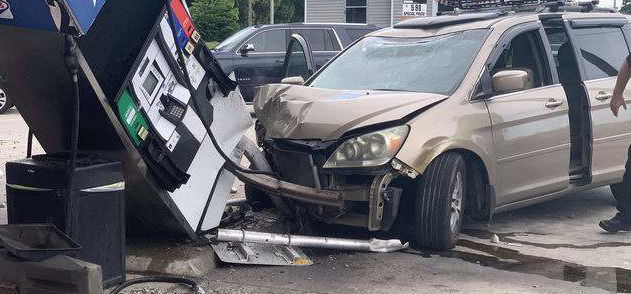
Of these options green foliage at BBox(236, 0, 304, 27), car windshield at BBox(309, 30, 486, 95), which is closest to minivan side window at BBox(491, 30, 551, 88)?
car windshield at BBox(309, 30, 486, 95)

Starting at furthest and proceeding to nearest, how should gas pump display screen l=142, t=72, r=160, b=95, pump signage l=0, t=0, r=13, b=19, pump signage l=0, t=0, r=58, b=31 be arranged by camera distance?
gas pump display screen l=142, t=72, r=160, b=95 < pump signage l=0, t=0, r=13, b=19 < pump signage l=0, t=0, r=58, b=31

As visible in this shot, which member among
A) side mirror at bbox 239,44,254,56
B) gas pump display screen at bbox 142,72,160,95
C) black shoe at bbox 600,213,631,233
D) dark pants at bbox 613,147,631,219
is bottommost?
black shoe at bbox 600,213,631,233

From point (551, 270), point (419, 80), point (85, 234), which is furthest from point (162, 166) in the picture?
point (551, 270)

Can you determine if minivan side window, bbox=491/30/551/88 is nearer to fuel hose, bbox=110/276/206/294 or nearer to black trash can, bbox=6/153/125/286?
fuel hose, bbox=110/276/206/294

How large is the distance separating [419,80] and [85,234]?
287cm

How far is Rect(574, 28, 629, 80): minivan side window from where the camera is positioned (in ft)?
21.9

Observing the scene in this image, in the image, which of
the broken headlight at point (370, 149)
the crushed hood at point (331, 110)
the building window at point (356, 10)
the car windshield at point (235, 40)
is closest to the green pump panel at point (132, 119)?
the crushed hood at point (331, 110)

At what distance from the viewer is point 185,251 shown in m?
4.95

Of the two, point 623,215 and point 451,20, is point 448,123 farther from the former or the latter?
point 623,215

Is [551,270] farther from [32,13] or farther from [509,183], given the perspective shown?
[32,13]

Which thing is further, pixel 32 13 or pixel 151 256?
pixel 151 256

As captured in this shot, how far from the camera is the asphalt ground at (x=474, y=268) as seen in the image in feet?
15.1

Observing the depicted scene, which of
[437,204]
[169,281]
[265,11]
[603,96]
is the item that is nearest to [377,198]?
[437,204]

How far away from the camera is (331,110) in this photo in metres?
5.21
